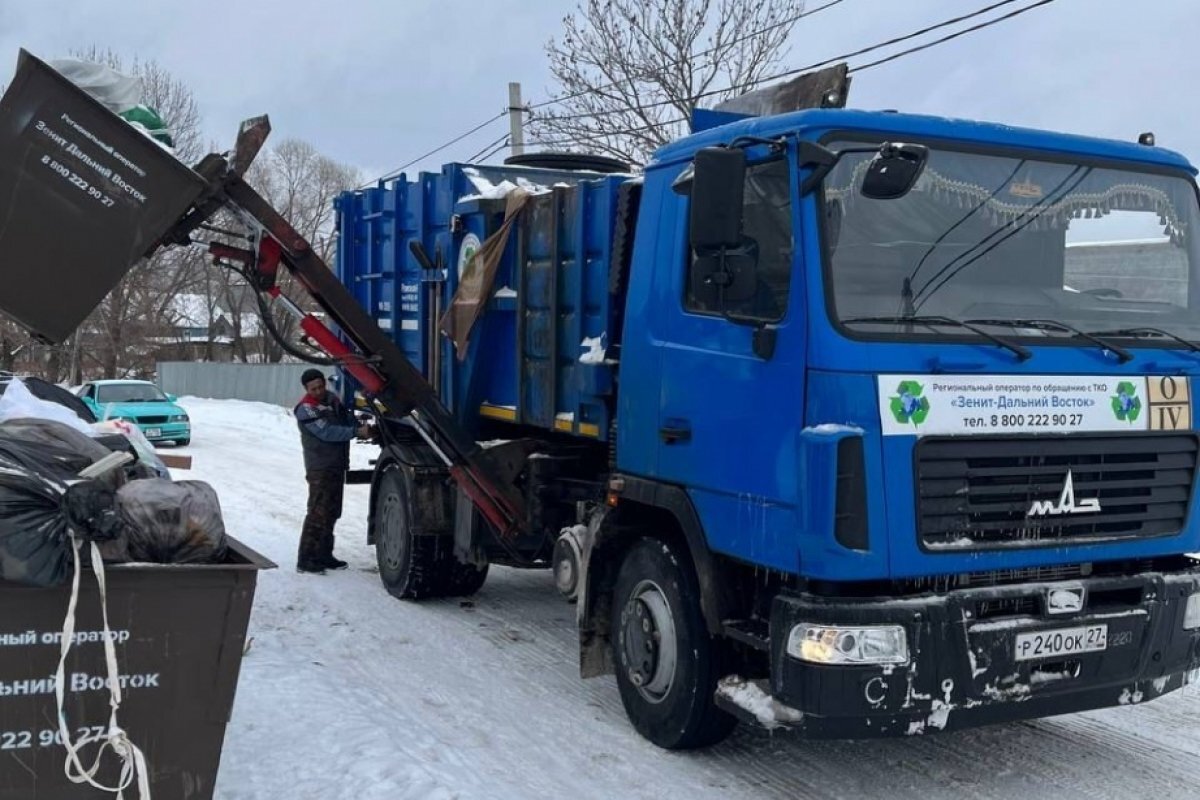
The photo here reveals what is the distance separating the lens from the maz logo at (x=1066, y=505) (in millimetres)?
4293

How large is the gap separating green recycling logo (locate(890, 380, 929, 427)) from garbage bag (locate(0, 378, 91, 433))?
296 cm

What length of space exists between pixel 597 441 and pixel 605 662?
3.85ft

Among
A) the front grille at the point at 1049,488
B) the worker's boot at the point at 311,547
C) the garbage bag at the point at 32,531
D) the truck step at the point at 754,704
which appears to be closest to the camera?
the garbage bag at the point at 32,531

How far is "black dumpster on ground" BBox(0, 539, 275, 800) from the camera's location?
342 cm

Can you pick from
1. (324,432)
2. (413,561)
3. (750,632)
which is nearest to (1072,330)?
(750,632)

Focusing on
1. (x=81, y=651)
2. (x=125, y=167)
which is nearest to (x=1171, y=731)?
(x=81, y=651)

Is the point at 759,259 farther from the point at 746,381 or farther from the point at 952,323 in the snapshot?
the point at 952,323

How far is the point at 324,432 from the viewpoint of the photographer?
8.95m

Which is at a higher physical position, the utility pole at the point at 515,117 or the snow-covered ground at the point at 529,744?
the utility pole at the point at 515,117

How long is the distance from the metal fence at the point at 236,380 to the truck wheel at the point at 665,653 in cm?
2641

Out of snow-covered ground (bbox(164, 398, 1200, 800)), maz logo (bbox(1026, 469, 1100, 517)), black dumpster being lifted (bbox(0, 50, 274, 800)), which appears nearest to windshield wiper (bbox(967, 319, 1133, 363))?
maz logo (bbox(1026, 469, 1100, 517))

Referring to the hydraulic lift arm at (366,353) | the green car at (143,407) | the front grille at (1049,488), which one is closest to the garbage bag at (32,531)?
the front grille at (1049,488)

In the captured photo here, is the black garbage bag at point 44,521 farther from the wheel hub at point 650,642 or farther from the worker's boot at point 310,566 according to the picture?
the worker's boot at point 310,566

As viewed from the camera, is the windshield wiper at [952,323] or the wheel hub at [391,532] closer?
the windshield wiper at [952,323]
